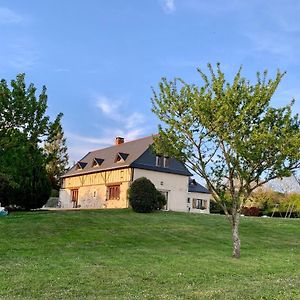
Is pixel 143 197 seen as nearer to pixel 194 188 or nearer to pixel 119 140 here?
pixel 194 188

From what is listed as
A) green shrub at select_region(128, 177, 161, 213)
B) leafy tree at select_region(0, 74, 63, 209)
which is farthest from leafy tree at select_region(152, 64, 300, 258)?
green shrub at select_region(128, 177, 161, 213)

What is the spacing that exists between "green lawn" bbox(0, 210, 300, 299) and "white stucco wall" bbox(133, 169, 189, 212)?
15.5 metres

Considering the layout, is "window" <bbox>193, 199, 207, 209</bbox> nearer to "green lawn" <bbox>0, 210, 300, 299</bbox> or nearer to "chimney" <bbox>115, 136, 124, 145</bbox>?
"chimney" <bbox>115, 136, 124, 145</bbox>

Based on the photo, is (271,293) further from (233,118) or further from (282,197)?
(282,197)

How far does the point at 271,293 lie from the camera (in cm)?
870

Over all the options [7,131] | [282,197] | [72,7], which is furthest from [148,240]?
[282,197]

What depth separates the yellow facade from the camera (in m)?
42.7

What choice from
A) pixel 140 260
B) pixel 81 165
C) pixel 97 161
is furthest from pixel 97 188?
pixel 140 260

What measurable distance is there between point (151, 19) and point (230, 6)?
3026mm

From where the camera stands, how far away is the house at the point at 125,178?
42719mm

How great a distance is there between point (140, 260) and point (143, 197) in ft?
68.7

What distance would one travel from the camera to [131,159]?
141ft

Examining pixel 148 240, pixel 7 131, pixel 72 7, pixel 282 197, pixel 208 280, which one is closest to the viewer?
pixel 208 280

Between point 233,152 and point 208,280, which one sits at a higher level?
point 233,152
